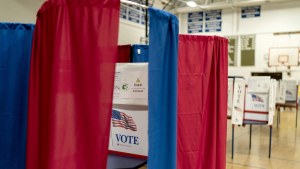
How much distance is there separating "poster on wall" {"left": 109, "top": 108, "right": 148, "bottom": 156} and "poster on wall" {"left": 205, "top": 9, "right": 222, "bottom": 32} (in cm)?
977

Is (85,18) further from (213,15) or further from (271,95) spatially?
(213,15)

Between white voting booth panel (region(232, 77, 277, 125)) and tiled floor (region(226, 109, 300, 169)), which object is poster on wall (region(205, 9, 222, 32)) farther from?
white voting booth panel (region(232, 77, 277, 125))

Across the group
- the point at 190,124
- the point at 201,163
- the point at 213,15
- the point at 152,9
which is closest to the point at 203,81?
the point at 190,124

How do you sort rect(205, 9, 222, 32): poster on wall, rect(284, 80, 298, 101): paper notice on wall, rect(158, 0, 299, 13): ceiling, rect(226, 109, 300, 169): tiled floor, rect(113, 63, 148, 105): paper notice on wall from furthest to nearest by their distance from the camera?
1. rect(205, 9, 222, 32): poster on wall
2. rect(158, 0, 299, 13): ceiling
3. rect(284, 80, 298, 101): paper notice on wall
4. rect(226, 109, 300, 169): tiled floor
5. rect(113, 63, 148, 105): paper notice on wall

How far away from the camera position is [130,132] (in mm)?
1971

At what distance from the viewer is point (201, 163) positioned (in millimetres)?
2037

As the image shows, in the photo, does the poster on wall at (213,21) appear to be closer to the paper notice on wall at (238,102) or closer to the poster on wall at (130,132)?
the paper notice on wall at (238,102)

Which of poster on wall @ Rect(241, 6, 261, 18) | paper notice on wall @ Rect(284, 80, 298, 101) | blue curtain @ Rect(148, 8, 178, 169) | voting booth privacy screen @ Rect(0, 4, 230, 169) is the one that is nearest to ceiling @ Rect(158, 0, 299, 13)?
poster on wall @ Rect(241, 6, 261, 18)

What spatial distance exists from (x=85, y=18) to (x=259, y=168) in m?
3.18

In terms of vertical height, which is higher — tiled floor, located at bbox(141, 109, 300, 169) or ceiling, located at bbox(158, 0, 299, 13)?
ceiling, located at bbox(158, 0, 299, 13)

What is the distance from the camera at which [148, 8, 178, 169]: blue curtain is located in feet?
4.50

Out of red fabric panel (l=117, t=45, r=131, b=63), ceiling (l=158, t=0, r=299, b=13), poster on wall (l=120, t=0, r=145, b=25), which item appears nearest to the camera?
red fabric panel (l=117, t=45, r=131, b=63)

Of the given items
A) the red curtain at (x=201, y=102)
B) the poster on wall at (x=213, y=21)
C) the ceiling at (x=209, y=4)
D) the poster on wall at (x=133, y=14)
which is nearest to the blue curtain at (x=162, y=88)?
the red curtain at (x=201, y=102)

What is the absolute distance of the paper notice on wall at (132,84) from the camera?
6.14ft
